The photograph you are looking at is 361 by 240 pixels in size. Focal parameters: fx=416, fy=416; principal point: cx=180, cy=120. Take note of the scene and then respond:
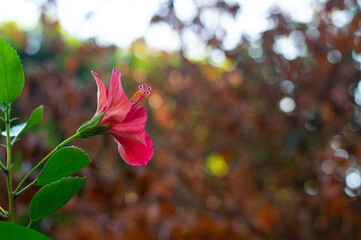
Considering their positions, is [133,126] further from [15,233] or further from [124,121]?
[15,233]

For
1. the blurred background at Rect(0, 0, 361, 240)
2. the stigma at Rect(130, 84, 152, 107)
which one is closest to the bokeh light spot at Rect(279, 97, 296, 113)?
the blurred background at Rect(0, 0, 361, 240)

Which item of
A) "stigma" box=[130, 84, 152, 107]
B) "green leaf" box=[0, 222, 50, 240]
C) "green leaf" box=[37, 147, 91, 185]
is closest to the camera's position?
"green leaf" box=[0, 222, 50, 240]

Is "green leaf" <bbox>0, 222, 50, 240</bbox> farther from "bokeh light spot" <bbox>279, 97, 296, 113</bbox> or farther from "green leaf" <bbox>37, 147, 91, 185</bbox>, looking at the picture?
"bokeh light spot" <bbox>279, 97, 296, 113</bbox>

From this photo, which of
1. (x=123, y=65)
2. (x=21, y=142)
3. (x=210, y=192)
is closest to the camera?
(x=21, y=142)

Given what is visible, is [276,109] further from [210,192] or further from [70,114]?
[70,114]

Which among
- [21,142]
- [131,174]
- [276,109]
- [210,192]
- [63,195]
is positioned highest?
[63,195]

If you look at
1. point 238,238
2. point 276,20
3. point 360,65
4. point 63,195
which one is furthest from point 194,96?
point 63,195

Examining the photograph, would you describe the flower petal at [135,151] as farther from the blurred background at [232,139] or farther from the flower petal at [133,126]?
the blurred background at [232,139]
